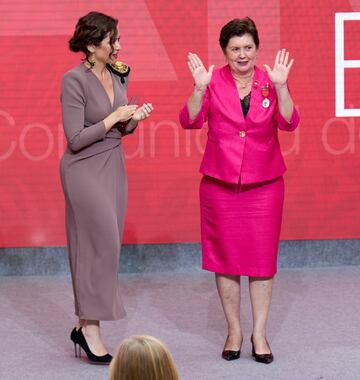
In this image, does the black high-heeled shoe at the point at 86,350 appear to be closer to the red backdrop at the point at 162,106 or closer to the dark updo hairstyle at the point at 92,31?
the dark updo hairstyle at the point at 92,31

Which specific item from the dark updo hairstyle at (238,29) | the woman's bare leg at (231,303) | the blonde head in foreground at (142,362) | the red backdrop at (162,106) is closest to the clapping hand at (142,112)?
the dark updo hairstyle at (238,29)

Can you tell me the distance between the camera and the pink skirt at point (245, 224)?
Answer: 395 cm

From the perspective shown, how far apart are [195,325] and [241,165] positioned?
101 cm

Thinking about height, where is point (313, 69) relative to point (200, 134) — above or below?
above

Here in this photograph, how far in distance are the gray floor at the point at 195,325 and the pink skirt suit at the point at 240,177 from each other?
0.40 metres

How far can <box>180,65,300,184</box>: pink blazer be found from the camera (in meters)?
3.86

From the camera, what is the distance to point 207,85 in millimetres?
3887

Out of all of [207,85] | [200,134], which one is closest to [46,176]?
[200,134]

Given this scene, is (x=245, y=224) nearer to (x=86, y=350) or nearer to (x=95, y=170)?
(x=95, y=170)

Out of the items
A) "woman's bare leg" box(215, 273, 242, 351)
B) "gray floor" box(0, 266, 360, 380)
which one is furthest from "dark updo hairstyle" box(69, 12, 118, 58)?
"gray floor" box(0, 266, 360, 380)

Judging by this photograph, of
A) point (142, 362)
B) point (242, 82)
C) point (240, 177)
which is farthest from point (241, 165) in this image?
point (142, 362)

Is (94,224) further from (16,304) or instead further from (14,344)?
(16,304)

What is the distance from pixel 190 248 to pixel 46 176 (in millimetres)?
981

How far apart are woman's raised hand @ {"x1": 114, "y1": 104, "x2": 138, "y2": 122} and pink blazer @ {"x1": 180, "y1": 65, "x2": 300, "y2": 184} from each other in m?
0.21
